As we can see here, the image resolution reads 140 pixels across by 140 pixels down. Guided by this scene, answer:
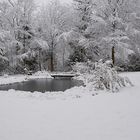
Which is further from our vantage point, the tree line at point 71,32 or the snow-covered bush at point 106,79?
the tree line at point 71,32

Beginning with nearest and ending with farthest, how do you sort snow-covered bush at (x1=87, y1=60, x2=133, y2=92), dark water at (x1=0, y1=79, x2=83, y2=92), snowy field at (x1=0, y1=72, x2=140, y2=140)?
snowy field at (x1=0, y1=72, x2=140, y2=140), snow-covered bush at (x1=87, y1=60, x2=133, y2=92), dark water at (x1=0, y1=79, x2=83, y2=92)

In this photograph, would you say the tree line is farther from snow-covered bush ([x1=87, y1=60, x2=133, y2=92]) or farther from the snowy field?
the snowy field

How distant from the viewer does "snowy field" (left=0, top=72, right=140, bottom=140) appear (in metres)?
4.34

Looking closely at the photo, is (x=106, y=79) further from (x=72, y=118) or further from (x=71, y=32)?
(x=71, y=32)

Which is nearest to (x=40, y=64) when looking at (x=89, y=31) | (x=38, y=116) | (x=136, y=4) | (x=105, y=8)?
(x=89, y=31)

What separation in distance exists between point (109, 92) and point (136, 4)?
15426 mm

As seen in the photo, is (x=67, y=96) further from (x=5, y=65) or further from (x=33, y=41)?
(x=33, y=41)

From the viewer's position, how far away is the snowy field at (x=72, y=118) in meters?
4.34

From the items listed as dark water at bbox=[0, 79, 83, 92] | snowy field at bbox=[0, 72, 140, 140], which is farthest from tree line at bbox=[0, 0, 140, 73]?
snowy field at bbox=[0, 72, 140, 140]

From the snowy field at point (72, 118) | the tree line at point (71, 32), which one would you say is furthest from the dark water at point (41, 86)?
the tree line at point (71, 32)

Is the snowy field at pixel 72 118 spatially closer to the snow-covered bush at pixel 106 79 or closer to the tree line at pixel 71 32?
the snow-covered bush at pixel 106 79

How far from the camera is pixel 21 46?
2216 cm

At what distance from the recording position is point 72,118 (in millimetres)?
5379

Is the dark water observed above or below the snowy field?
above
